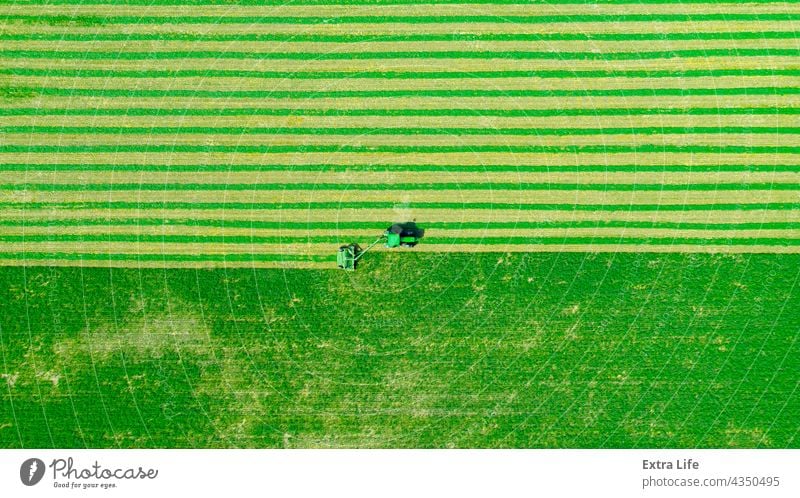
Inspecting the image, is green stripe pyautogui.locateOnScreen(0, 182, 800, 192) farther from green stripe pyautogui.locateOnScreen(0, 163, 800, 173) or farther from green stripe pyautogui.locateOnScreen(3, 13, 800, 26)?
green stripe pyautogui.locateOnScreen(3, 13, 800, 26)

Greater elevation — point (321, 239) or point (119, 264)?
point (321, 239)

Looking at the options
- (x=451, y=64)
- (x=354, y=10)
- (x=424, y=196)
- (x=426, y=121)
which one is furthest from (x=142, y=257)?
(x=451, y=64)

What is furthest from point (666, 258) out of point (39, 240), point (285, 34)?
point (39, 240)

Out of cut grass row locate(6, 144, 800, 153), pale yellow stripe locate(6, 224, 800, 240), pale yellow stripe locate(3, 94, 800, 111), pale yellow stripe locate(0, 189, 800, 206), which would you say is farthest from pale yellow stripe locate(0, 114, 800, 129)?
pale yellow stripe locate(6, 224, 800, 240)

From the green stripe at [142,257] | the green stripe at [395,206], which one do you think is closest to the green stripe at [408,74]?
the green stripe at [395,206]
